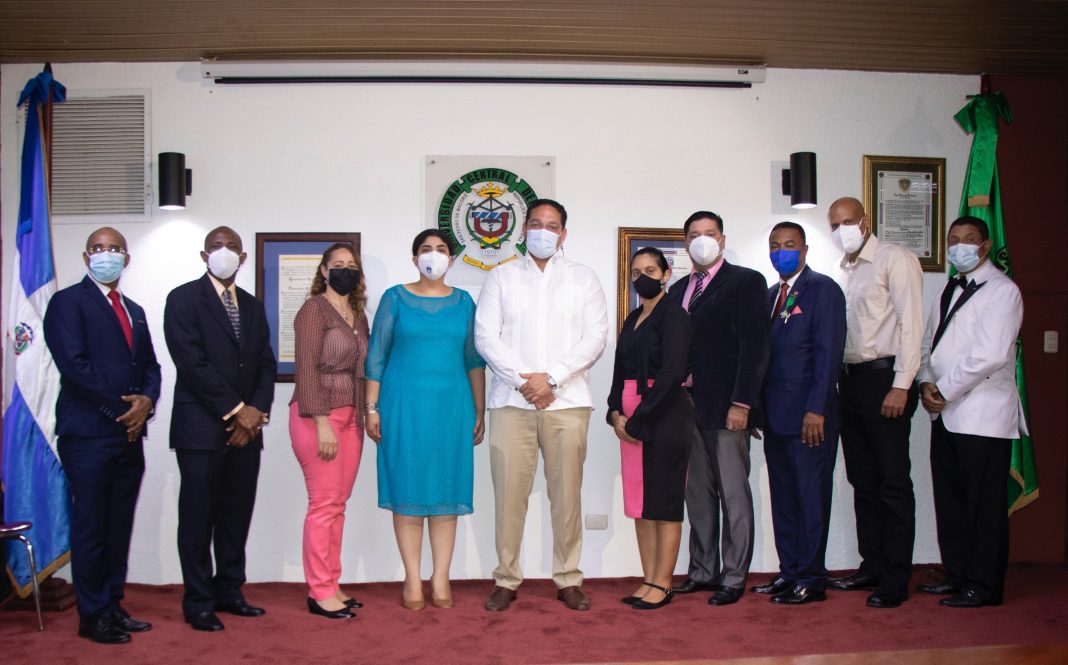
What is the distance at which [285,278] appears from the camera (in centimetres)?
454

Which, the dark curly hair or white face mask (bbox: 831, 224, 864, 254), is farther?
white face mask (bbox: 831, 224, 864, 254)

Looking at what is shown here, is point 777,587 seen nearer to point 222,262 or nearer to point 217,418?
point 217,418

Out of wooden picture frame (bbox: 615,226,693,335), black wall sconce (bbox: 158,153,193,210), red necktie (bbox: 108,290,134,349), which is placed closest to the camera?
red necktie (bbox: 108,290,134,349)

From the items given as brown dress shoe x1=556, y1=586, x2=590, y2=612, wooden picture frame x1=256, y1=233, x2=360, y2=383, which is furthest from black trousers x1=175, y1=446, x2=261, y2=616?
brown dress shoe x1=556, y1=586, x2=590, y2=612

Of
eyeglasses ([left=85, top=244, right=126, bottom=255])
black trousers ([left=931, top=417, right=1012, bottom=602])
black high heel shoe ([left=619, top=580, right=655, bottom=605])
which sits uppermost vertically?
eyeglasses ([left=85, top=244, right=126, bottom=255])

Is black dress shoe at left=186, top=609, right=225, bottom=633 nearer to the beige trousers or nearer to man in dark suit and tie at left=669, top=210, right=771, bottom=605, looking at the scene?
the beige trousers

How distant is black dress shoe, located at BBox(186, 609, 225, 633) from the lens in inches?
137

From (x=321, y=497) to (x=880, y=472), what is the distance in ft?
8.62

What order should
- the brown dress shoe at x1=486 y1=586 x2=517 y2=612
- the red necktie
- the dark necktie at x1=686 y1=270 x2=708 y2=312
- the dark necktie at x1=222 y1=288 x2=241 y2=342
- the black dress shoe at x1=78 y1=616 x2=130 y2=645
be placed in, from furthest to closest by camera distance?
1. the dark necktie at x1=686 y1=270 x2=708 y2=312
2. the brown dress shoe at x1=486 y1=586 x2=517 y2=612
3. the dark necktie at x1=222 y1=288 x2=241 y2=342
4. the red necktie
5. the black dress shoe at x1=78 y1=616 x2=130 y2=645

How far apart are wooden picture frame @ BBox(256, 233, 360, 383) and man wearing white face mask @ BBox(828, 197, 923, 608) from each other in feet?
8.51

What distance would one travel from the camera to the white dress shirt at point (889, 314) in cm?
389

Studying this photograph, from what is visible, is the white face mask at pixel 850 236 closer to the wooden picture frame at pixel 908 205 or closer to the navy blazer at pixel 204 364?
the wooden picture frame at pixel 908 205

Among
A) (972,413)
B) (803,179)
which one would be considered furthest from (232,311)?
(972,413)

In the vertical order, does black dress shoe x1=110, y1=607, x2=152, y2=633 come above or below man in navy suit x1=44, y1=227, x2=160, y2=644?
below
